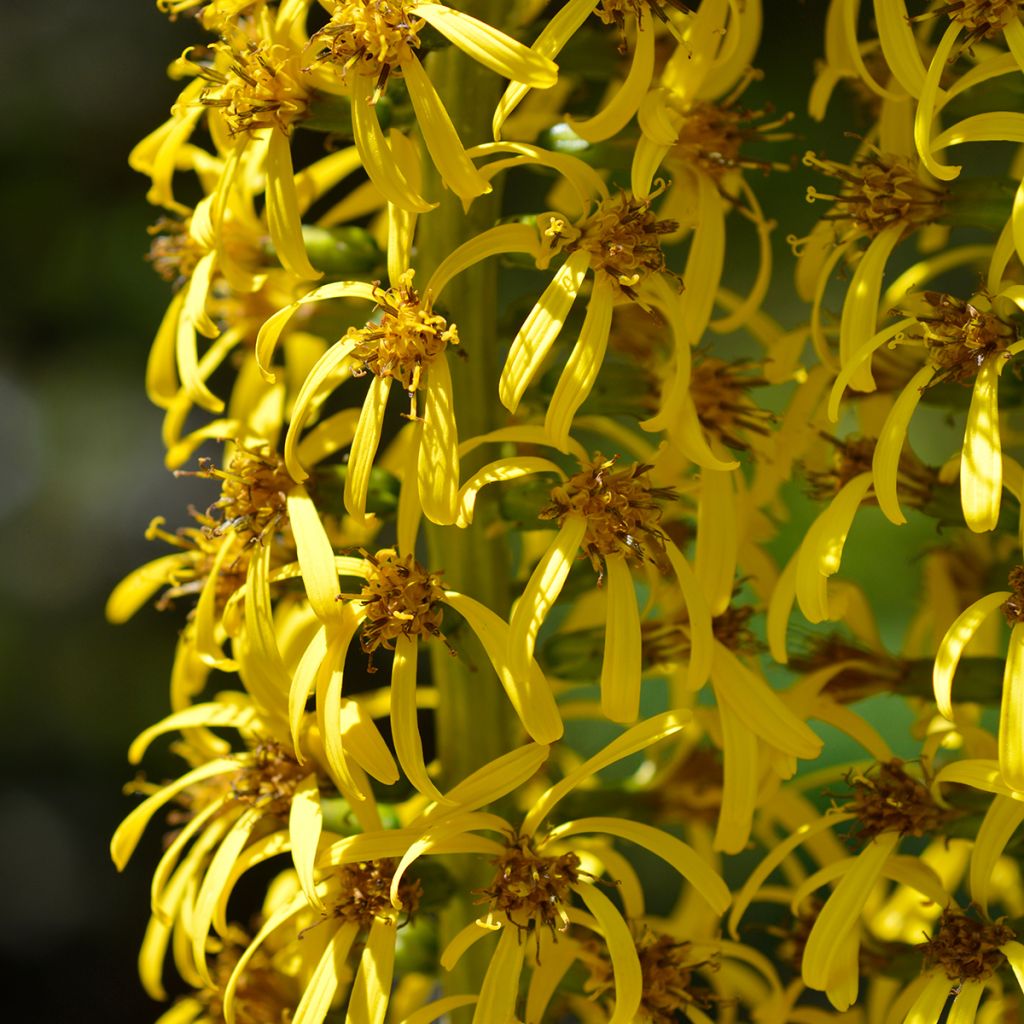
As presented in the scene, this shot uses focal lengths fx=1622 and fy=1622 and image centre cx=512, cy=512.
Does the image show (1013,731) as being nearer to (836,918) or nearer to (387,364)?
(836,918)

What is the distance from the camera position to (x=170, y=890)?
1.13 m

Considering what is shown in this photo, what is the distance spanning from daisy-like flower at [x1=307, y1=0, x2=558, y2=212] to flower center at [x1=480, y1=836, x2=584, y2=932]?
1.33 ft

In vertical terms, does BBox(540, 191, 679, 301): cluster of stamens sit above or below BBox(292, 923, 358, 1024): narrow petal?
above

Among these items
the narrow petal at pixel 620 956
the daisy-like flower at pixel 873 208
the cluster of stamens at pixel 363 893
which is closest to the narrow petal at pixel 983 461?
the daisy-like flower at pixel 873 208

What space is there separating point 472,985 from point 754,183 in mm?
1168

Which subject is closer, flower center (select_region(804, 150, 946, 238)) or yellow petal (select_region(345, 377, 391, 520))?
yellow petal (select_region(345, 377, 391, 520))

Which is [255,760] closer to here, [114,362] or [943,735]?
→ [943,735]

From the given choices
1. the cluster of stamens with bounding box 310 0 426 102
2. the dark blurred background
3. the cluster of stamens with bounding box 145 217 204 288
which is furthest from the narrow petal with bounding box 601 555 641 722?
the dark blurred background

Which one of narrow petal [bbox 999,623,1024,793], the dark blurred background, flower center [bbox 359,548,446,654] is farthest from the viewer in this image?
the dark blurred background

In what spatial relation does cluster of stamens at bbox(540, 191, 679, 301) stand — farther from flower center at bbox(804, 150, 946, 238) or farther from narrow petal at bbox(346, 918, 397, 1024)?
narrow petal at bbox(346, 918, 397, 1024)

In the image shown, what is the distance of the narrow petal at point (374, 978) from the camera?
98 cm

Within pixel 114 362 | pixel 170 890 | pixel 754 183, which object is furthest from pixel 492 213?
pixel 114 362

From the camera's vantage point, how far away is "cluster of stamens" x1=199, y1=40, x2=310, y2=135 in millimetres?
1024

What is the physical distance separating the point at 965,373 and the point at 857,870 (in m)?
0.31
